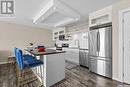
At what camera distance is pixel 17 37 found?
793 centimetres

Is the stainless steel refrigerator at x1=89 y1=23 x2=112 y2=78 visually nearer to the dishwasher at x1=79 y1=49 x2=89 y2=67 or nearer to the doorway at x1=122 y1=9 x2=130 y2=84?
the doorway at x1=122 y1=9 x2=130 y2=84

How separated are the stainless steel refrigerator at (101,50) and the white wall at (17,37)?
206 inches

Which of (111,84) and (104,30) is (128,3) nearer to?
(104,30)

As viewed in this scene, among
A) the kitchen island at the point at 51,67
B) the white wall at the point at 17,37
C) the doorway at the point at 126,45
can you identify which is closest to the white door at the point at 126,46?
the doorway at the point at 126,45

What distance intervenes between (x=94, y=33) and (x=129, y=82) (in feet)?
7.05

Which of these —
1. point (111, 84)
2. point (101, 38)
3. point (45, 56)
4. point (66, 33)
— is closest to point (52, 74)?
point (45, 56)

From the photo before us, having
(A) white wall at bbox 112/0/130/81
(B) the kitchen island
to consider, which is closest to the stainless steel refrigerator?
(A) white wall at bbox 112/0/130/81

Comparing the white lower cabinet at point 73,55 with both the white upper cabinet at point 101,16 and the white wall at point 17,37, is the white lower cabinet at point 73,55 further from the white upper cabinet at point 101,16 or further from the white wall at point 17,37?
the white wall at point 17,37

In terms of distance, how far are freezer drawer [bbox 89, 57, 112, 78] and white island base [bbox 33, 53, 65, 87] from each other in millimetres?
1525

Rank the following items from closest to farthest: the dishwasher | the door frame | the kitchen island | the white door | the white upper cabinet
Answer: the kitchen island
the white door
the door frame
the white upper cabinet
the dishwasher

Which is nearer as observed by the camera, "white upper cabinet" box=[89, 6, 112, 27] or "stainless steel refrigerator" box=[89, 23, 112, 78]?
"stainless steel refrigerator" box=[89, 23, 112, 78]

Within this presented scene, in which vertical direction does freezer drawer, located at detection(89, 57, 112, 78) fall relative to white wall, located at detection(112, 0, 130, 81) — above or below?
below

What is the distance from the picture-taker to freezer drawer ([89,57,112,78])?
13.2ft

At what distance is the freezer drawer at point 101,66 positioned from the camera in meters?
4.02
